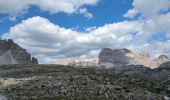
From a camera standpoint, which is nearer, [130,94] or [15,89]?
[130,94]

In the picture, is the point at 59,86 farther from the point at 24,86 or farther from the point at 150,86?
the point at 150,86

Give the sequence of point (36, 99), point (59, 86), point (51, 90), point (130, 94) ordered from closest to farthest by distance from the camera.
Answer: point (36, 99)
point (130, 94)
point (51, 90)
point (59, 86)

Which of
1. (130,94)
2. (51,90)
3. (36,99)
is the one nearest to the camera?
(36,99)

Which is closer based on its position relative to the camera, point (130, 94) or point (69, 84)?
point (130, 94)

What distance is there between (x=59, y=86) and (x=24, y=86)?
7276 millimetres

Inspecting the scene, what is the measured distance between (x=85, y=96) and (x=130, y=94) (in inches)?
255

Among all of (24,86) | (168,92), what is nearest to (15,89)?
(24,86)

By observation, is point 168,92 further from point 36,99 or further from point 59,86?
point 36,99

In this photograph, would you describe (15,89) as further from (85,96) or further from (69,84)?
(85,96)

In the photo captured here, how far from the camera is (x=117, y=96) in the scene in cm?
4956

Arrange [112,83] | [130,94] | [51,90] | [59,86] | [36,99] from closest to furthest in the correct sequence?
[36,99], [130,94], [51,90], [59,86], [112,83]

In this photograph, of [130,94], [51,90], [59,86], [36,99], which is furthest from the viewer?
[59,86]

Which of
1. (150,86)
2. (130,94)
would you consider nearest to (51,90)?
(130,94)

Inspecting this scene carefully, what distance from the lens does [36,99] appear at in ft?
156
